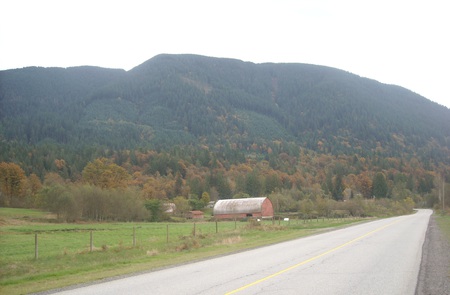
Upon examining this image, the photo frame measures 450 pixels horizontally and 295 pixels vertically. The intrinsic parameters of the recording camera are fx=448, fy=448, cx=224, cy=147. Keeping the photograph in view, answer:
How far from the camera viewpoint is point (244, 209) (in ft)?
340


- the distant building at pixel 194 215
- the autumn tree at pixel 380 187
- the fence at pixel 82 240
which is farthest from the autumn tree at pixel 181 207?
the autumn tree at pixel 380 187

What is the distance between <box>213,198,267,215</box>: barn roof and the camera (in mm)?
102556

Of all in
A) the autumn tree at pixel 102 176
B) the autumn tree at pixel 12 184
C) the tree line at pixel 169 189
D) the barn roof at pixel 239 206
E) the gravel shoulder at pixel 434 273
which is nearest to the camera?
the gravel shoulder at pixel 434 273

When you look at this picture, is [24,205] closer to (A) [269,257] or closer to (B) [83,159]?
(B) [83,159]

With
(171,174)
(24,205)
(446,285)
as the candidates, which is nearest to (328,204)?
(24,205)

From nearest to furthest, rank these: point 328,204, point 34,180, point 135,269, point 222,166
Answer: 1. point 135,269
2. point 328,204
3. point 34,180
4. point 222,166

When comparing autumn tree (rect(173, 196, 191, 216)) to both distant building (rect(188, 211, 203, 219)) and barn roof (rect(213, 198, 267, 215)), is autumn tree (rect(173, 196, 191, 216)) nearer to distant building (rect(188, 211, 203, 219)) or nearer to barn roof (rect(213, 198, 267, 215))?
distant building (rect(188, 211, 203, 219))

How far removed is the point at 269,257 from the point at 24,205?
89.5 metres

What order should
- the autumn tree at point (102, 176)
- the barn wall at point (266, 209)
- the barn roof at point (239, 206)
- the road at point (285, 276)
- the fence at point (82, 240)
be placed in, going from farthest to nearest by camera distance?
the autumn tree at point (102, 176)
the barn roof at point (239, 206)
the barn wall at point (266, 209)
the fence at point (82, 240)
the road at point (285, 276)

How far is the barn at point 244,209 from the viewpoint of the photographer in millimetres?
101875

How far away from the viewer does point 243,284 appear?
1345 centimetres

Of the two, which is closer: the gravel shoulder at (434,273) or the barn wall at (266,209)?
the gravel shoulder at (434,273)

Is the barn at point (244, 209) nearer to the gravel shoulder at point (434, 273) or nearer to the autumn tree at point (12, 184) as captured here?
the autumn tree at point (12, 184)

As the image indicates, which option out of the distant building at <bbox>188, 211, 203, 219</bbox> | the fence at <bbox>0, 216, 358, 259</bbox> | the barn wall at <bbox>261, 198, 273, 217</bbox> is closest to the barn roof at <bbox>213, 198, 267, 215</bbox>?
the barn wall at <bbox>261, 198, 273, 217</bbox>
